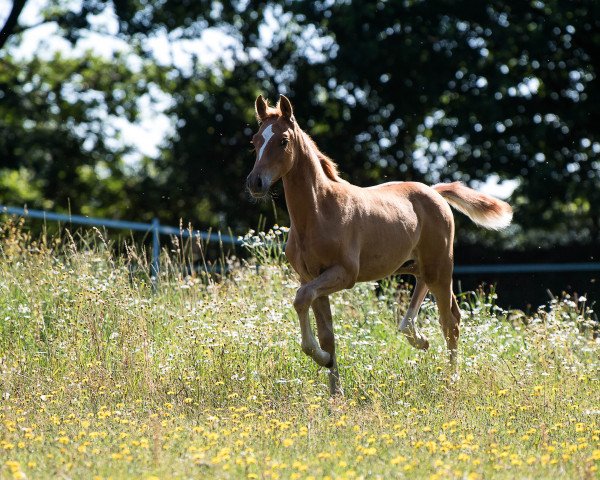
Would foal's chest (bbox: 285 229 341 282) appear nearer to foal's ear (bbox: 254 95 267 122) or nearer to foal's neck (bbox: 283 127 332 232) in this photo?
foal's neck (bbox: 283 127 332 232)

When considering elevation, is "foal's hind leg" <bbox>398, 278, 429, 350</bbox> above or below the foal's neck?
below

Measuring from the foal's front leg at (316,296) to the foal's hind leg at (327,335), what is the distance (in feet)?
0.28

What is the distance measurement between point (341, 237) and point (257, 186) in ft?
2.90

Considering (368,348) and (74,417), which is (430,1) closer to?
(368,348)

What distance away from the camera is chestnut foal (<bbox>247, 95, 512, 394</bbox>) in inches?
272

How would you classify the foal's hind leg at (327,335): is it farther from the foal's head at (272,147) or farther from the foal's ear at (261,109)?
the foal's ear at (261,109)

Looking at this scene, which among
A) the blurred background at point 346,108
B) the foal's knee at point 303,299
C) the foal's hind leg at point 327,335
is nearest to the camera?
the foal's knee at point 303,299

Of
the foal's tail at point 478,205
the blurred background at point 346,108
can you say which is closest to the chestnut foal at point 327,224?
the foal's tail at point 478,205

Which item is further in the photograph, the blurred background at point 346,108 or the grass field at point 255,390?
the blurred background at point 346,108

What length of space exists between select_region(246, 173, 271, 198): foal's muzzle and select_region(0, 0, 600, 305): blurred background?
8.90 m

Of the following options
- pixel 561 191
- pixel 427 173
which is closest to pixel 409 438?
pixel 561 191

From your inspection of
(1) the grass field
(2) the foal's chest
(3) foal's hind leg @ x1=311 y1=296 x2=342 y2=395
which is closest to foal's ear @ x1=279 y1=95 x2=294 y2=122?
(2) the foal's chest

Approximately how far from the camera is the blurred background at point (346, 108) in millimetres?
16172

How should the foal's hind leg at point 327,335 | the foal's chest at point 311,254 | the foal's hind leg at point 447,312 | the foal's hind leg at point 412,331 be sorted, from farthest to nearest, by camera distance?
the foal's hind leg at point 447,312 → the foal's hind leg at point 412,331 → the foal's hind leg at point 327,335 → the foal's chest at point 311,254
